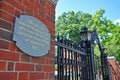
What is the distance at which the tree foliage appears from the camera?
1319 cm

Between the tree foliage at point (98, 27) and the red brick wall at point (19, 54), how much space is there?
28.3 ft

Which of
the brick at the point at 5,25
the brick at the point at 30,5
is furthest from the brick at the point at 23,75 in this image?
the brick at the point at 30,5

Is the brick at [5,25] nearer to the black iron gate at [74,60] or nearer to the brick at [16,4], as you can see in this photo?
the brick at [16,4]

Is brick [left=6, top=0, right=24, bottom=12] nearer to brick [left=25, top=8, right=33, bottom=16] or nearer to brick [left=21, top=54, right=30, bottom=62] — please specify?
brick [left=25, top=8, right=33, bottom=16]

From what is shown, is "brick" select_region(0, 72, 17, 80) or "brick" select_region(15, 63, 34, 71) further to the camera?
"brick" select_region(15, 63, 34, 71)

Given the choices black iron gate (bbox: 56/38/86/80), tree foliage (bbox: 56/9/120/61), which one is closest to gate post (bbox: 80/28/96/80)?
black iron gate (bbox: 56/38/86/80)

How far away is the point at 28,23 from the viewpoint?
158 cm

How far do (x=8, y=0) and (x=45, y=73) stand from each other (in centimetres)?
90

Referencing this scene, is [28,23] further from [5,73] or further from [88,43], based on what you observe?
[88,43]

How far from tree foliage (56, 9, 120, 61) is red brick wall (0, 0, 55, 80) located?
28.3ft

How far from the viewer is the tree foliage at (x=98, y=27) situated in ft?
43.3

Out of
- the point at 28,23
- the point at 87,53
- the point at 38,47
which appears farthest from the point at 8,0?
the point at 87,53

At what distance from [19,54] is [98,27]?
14.8 m

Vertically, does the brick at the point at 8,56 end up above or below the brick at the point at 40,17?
below
